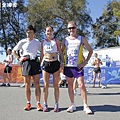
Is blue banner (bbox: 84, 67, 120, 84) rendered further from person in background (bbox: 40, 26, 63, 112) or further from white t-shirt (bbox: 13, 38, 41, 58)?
white t-shirt (bbox: 13, 38, 41, 58)

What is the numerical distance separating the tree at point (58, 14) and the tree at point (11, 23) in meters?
1.87

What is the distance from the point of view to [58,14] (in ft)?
122

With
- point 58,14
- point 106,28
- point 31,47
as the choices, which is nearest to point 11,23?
point 58,14

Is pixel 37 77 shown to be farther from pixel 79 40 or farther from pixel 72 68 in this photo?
pixel 79 40

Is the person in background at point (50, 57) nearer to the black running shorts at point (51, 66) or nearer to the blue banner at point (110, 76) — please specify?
the black running shorts at point (51, 66)

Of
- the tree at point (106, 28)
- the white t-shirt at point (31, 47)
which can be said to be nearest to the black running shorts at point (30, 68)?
the white t-shirt at point (31, 47)

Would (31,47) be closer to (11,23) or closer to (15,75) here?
(15,75)

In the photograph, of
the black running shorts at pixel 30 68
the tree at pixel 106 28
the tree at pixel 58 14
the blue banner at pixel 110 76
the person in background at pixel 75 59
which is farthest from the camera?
the tree at pixel 106 28

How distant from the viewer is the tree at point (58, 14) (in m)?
37.2

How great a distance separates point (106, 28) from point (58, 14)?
59.6ft

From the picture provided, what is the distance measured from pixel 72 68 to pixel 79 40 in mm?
665

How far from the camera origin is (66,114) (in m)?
4.91

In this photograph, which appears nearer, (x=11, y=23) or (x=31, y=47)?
(x=31, y=47)

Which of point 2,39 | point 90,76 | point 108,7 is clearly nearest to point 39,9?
point 2,39
